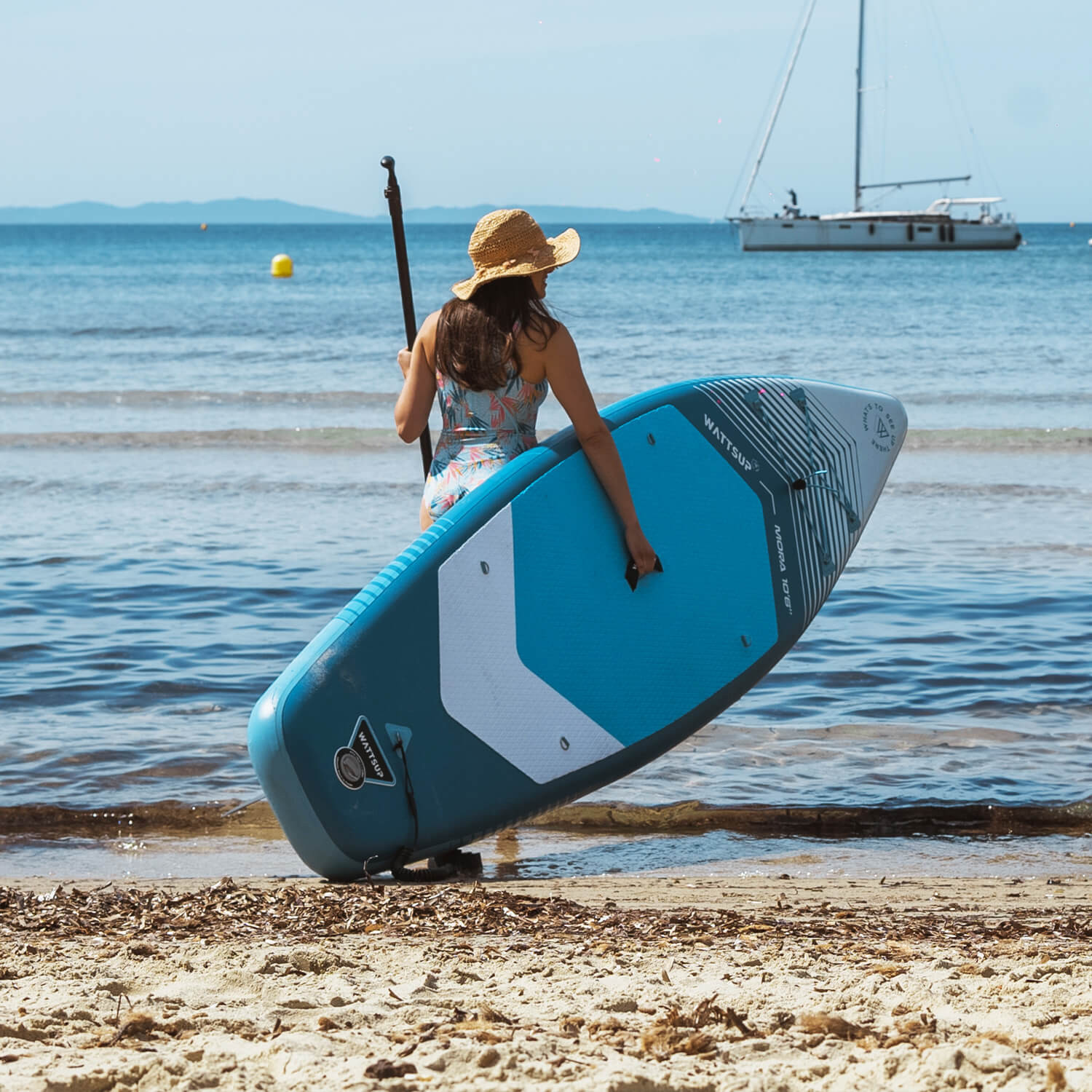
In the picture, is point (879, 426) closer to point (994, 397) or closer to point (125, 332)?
point (994, 397)

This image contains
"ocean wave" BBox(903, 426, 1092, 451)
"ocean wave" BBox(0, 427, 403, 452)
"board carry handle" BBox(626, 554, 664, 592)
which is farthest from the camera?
"ocean wave" BBox(0, 427, 403, 452)

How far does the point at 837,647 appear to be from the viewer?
5.48 metres

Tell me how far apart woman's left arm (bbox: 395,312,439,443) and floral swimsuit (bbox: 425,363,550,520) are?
0.03 m

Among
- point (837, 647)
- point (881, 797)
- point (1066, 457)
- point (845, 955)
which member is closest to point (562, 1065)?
point (845, 955)

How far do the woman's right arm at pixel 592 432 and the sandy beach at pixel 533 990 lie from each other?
0.88 meters

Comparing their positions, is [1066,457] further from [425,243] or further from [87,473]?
[425,243]

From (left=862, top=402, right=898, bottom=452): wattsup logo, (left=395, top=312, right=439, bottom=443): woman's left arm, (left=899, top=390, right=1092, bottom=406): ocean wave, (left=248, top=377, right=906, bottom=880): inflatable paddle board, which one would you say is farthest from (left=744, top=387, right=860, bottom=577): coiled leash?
(left=899, top=390, right=1092, bottom=406): ocean wave

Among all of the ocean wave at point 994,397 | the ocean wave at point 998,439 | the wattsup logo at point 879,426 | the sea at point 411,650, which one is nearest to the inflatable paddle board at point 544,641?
the sea at point 411,650

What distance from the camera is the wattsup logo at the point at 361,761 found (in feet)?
10.2

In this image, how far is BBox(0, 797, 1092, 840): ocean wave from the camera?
3.87 m

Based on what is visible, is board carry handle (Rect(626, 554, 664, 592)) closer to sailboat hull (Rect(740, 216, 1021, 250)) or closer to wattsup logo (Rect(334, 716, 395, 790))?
wattsup logo (Rect(334, 716, 395, 790))

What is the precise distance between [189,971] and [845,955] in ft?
3.77

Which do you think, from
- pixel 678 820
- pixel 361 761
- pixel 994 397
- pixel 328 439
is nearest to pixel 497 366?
pixel 361 761

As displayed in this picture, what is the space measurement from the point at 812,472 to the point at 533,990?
230 cm
